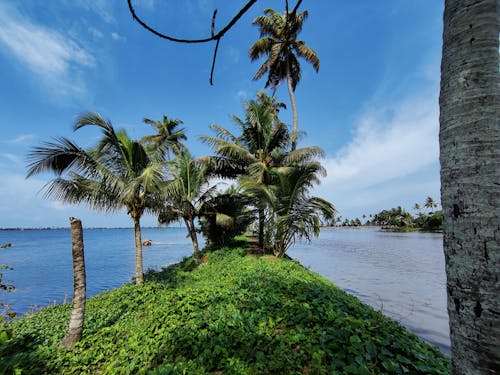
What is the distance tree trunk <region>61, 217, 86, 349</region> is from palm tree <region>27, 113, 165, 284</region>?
2.16m

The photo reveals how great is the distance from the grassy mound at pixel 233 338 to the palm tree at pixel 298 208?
11.1 ft

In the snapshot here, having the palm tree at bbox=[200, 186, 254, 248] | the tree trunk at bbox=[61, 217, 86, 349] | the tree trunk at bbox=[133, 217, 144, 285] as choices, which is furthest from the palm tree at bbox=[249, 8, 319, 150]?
A: the tree trunk at bbox=[61, 217, 86, 349]

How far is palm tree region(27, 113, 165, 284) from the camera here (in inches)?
234

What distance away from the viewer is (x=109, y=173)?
21.5 ft

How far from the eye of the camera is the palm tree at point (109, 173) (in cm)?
593

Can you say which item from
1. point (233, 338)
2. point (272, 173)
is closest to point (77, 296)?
point (233, 338)

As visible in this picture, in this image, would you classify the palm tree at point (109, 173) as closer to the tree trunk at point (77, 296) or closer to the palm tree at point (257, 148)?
the tree trunk at point (77, 296)

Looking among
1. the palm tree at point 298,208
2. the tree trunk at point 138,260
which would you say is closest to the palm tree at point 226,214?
A: the palm tree at point 298,208

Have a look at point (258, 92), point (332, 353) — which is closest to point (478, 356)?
point (332, 353)

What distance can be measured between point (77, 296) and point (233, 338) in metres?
3.03

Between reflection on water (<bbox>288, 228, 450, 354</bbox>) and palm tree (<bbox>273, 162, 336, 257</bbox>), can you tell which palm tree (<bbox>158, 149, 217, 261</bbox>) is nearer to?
palm tree (<bbox>273, 162, 336, 257</bbox>)

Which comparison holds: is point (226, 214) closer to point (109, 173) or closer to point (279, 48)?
point (109, 173)

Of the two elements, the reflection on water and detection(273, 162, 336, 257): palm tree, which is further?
detection(273, 162, 336, 257): palm tree

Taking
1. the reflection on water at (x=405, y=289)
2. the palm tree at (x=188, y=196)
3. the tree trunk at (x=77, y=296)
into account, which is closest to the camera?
the tree trunk at (x=77, y=296)
